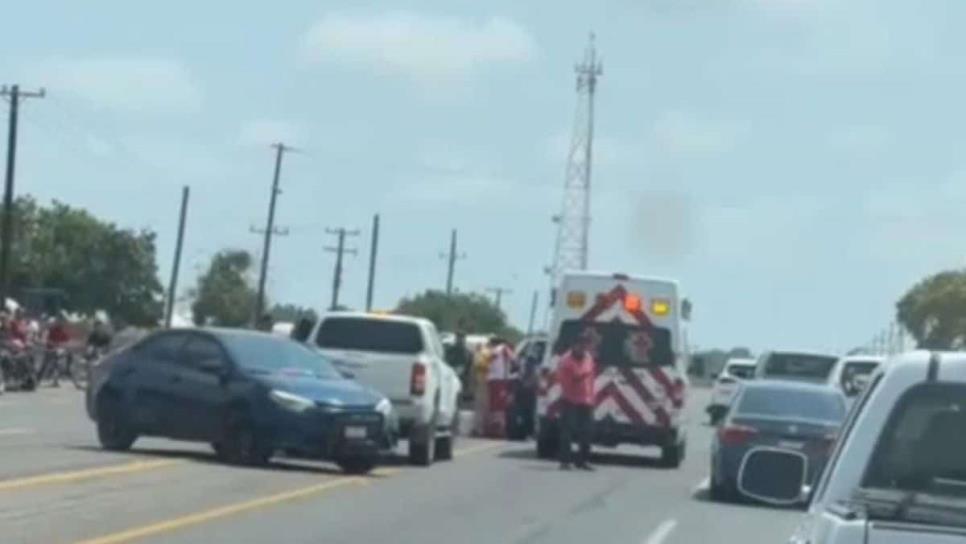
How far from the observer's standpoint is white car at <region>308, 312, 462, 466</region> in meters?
34.3

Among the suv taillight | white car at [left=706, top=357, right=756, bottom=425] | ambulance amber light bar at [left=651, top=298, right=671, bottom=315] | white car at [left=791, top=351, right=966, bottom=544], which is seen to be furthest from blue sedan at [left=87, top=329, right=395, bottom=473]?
white car at [left=706, top=357, right=756, bottom=425]

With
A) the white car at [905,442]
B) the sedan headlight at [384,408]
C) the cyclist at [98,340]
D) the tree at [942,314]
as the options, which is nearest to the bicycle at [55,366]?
the cyclist at [98,340]

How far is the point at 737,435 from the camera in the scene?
99.0 ft

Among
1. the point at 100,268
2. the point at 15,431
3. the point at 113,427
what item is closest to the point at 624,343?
the point at 15,431

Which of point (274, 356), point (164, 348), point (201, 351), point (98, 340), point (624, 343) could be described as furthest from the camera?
point (98, 340)

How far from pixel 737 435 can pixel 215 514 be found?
336 inches

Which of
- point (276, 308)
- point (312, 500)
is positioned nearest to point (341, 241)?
point (276, 308)

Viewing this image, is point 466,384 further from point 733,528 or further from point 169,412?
point 733,528

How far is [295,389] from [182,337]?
201 cm

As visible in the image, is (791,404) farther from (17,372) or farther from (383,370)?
(17,372)

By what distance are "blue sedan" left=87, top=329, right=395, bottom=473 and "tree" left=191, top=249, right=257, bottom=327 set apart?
98.6 m

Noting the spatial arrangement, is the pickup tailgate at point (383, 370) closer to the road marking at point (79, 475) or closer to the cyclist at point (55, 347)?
the road marking at point (79, 475)

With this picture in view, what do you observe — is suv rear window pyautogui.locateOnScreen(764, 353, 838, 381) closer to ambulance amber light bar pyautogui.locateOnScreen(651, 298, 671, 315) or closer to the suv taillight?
ambulance amber light bar pyautogui.locateOnScreen(651, 298, 671, 315)

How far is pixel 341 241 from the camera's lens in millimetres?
142500
